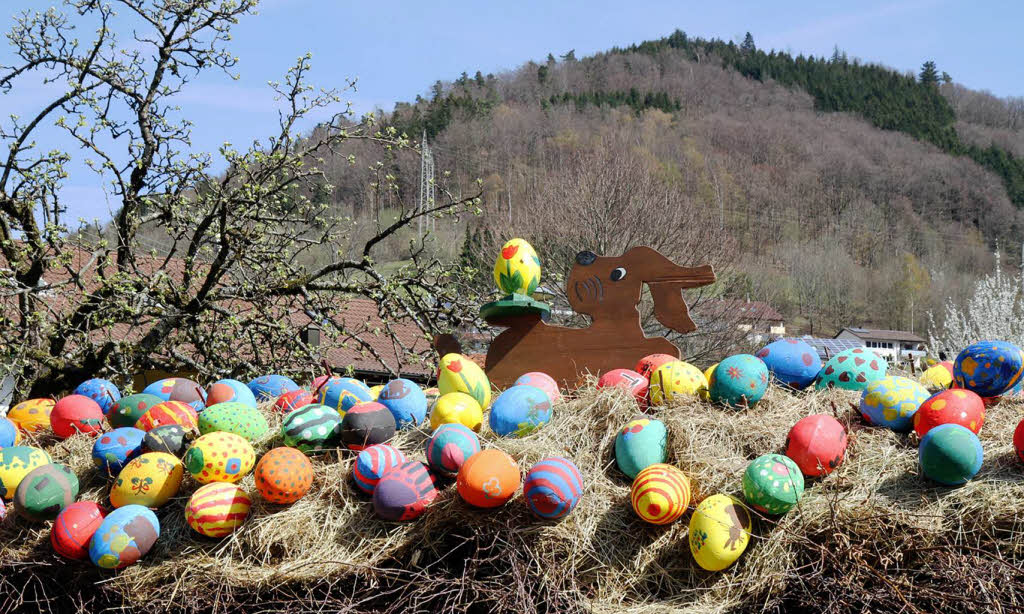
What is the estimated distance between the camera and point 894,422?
2865 millimetres

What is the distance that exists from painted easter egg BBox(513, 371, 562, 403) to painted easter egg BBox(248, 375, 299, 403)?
4.64 ft

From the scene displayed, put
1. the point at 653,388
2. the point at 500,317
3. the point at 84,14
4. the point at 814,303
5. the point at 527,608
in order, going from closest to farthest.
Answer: the point at 527,608 → the point at 653,388 → the point at 500,317 → the point at 84,14 → the point at 814,303

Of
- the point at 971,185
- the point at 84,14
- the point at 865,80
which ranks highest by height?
the point at 865,80

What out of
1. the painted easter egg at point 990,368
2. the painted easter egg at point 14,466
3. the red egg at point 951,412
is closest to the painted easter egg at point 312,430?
the painted easter egg at point 14,466

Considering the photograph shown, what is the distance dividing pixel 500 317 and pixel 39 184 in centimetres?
405

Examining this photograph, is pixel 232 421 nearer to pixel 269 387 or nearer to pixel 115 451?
pixel 115 451

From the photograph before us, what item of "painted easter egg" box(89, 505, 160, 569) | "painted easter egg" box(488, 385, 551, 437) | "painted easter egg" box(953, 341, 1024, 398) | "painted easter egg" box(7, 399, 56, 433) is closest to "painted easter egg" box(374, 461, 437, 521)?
"painted easter egg" box(488, 385, 551, 437)

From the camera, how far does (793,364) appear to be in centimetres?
345

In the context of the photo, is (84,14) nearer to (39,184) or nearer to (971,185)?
(39,184)

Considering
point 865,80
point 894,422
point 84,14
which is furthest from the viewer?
point 865,80

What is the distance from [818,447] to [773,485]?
27cm

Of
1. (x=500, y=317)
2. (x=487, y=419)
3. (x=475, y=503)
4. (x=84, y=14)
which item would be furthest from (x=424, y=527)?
(x=84, y=14)

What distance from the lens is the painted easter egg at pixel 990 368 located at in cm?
297

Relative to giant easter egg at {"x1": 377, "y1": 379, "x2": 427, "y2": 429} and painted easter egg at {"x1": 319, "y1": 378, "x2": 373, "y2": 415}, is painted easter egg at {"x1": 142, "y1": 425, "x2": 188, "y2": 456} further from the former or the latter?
giant easter egg at {"x1": 377, "y1": 379, "x2": 427, "y2": 429}
